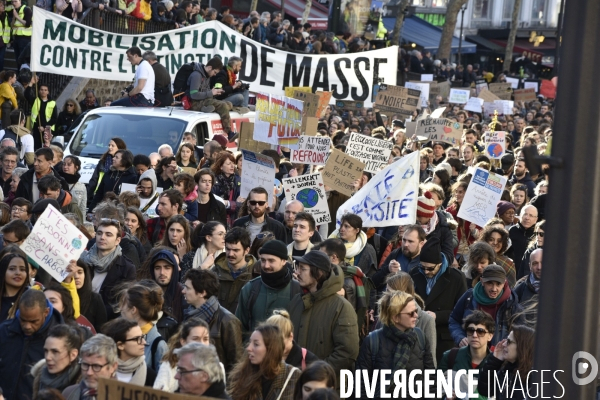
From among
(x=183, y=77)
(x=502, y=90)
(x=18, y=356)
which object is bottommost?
(x=18, y=356)

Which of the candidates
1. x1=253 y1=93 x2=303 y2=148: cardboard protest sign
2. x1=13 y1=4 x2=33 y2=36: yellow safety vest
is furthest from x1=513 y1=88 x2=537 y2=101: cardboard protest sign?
x1=253 y1=93 x2=303 y2=148: cardboard protest sign

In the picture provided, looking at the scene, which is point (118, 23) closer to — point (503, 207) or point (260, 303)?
point (503, 207)

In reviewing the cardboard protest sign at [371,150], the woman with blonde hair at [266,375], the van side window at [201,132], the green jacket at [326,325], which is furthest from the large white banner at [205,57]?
the woman with blonde hair at [266,375]

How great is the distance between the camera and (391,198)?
9.56 m

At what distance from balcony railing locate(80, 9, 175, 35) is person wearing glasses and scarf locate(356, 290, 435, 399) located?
47.6 feet

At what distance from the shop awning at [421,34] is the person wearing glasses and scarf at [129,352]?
152 ft

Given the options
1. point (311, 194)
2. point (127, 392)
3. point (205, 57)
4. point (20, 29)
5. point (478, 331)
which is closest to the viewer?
point (127, 392)

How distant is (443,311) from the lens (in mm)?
7969

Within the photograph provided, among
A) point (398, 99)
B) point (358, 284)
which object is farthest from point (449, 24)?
point (358, 284)

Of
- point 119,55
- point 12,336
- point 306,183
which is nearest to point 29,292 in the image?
point 12,336

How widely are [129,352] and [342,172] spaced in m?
5.82

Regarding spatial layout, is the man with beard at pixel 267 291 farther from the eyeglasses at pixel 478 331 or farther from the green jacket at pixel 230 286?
the eyeglasses at pixel 478 331

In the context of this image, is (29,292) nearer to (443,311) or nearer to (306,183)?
(443,311)

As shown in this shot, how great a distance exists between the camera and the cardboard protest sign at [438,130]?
17.8 meters
